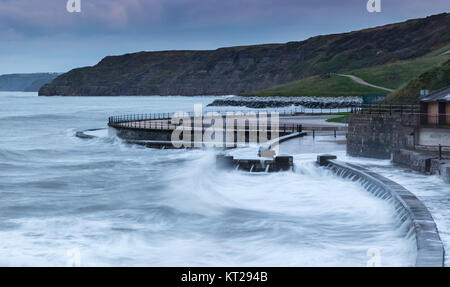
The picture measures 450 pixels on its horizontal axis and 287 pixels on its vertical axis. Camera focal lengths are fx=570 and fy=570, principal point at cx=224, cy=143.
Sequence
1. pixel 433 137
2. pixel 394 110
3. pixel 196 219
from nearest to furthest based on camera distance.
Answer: pixel 196 219 < pixel 433 137 < pixel 394 110

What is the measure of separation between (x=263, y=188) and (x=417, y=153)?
6.40 meters

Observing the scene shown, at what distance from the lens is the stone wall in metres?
25.2

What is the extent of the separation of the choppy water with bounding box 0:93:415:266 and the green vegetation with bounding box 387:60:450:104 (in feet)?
52.0

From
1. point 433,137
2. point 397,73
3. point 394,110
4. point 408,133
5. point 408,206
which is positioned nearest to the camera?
point 408,206

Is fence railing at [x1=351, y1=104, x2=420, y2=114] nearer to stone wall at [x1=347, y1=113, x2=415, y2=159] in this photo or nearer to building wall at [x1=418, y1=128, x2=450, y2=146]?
stone wall at [x1=347, y1=113, x2=415, y2=159]

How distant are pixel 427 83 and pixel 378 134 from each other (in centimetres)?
1544

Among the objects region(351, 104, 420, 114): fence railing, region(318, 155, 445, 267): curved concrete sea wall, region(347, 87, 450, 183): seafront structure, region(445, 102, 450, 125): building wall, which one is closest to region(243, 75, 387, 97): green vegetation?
region(351, 104, 420, 114): fence railing

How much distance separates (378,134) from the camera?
26469 millimetres

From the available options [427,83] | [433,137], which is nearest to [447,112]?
[433,137]

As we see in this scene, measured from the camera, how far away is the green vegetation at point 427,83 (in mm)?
38531

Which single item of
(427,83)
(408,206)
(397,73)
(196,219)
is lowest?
(196,219)

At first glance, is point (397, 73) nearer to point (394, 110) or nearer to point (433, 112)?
point (394, 110)
